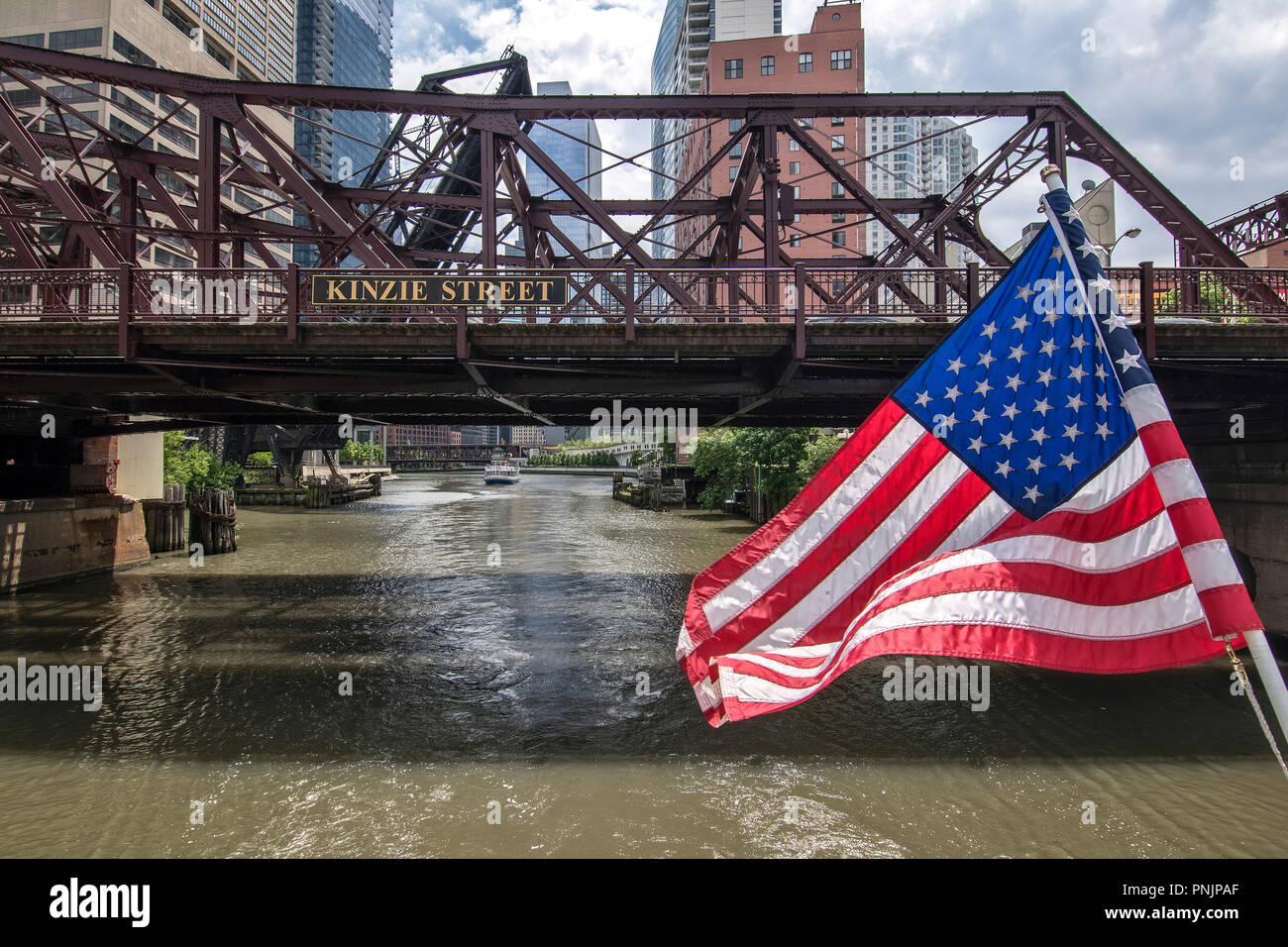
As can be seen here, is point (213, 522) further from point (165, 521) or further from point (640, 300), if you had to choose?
Answer: point (640, 300)

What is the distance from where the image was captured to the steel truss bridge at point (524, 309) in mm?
13797

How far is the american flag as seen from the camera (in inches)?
169

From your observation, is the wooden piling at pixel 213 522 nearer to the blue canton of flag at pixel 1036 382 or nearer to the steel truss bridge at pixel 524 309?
the steel truss bridge at pixel 524 309

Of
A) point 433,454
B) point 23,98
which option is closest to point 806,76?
point 23,98

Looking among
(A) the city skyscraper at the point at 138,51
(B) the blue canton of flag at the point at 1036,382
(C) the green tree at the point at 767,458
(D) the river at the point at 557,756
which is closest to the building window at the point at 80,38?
(A) the city skyscraper at the point at 138,51

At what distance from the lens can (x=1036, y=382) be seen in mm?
5102

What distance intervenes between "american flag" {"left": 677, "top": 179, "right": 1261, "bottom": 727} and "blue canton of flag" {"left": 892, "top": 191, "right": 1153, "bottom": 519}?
12 mm

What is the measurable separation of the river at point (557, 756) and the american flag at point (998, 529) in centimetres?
419

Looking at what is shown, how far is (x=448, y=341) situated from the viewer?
46.3ft

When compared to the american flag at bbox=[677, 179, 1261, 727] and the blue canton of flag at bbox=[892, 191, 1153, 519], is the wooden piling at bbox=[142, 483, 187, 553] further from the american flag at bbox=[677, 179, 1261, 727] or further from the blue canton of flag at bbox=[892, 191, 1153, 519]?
the blue canton of flag at bbox=[892, 191, 1153, 519]

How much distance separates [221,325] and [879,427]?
13500mm
